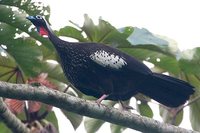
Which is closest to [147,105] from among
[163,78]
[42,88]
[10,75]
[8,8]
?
[163,78]

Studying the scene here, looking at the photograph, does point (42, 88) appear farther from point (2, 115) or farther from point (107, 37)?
point (107, 37)

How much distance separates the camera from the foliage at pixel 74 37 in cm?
424

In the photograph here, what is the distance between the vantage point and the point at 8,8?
165 inches

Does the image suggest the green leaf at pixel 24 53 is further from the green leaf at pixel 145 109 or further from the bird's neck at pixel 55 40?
the green leaf at pixel 145 109

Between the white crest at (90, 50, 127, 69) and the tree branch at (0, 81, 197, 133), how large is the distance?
671 millimetres

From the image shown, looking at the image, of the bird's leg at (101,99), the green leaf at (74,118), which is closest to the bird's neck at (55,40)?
the bird's leg at (101,99)

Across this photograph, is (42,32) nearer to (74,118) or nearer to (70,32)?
(70,32)

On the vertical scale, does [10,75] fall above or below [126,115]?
below

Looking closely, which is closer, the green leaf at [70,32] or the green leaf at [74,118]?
the green leaf at [70,32]

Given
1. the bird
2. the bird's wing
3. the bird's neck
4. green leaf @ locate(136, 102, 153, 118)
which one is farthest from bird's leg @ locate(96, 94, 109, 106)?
green leaf @ locate(136, 102, 153, 118)

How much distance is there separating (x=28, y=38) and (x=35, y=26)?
125 mm

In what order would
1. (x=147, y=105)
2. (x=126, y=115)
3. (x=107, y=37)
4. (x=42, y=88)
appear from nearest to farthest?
1. (x=42, y=88)
2. (x=126, y=115)
3. (x=107, y=37)
4. (x=147, y=105)

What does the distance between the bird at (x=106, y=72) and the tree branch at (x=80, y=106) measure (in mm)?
583

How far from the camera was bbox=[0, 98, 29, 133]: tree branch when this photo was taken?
3.76 meters
